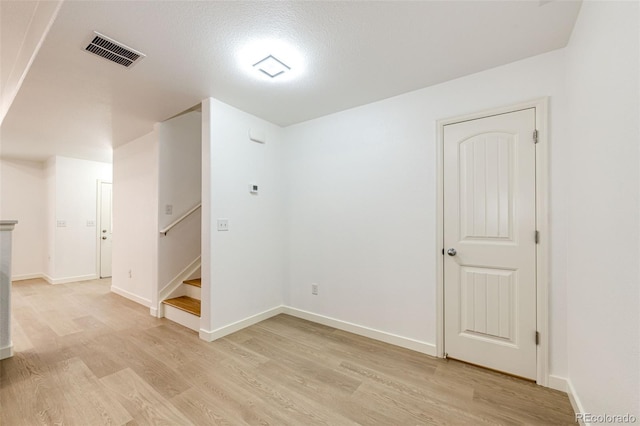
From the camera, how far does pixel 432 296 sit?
2.46 meters

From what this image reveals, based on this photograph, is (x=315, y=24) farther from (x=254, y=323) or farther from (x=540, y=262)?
(x=254, y=323)

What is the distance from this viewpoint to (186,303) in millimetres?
3346

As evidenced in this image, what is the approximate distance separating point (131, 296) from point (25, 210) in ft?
12.0

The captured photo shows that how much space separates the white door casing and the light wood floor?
2993mm

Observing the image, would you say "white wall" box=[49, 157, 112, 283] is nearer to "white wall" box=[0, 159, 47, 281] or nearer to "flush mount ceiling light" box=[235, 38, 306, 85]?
"white wall" box=[0, 159, 47, 281]

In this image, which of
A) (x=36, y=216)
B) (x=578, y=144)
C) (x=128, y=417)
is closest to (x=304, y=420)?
(x=128, y=417)

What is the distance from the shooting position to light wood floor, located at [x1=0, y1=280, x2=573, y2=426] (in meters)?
1.70

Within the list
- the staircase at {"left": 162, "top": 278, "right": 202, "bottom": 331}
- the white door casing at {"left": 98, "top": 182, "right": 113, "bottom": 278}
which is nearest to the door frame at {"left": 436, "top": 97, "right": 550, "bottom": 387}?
the staircase at {"left": 162, "top": 278, "right": 202, "bottom": 331}

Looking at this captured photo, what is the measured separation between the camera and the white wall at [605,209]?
1062 millimetres

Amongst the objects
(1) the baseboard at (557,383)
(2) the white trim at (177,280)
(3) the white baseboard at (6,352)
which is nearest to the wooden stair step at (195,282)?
(2) the white trim at (177,280)

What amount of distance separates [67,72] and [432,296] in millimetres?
3722

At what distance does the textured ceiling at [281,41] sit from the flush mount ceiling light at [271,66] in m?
0.07

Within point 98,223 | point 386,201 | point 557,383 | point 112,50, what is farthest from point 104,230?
point 557,383

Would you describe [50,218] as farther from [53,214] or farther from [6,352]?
[6,352]
